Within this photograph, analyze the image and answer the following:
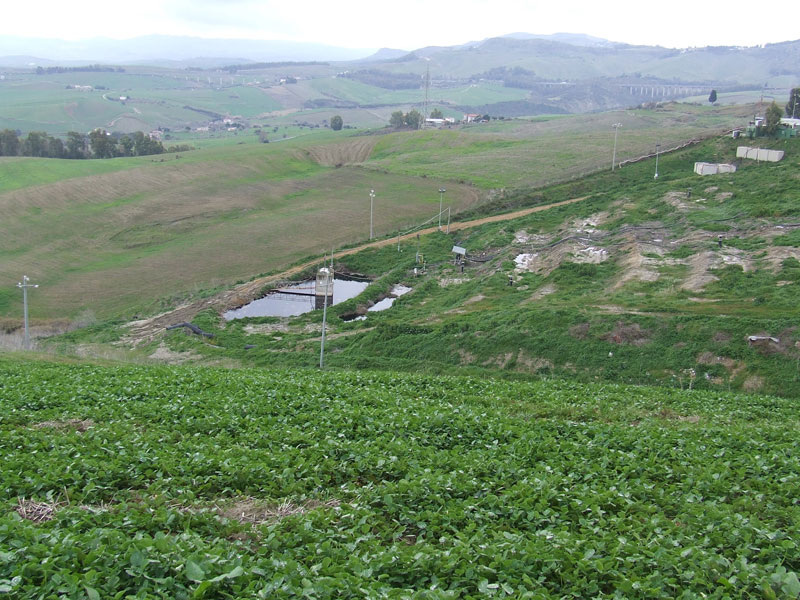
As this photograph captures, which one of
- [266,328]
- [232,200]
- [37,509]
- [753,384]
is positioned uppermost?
[37,509]

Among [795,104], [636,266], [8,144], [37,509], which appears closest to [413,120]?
[795,104]

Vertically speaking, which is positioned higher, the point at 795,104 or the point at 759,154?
the point at 795,104

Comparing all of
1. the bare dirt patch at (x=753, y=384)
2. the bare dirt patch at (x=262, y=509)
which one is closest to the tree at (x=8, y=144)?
the bare dirt patch at (x=753, y=384)

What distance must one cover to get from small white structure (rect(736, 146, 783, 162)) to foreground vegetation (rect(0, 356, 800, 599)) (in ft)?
181

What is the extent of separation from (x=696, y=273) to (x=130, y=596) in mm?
38177

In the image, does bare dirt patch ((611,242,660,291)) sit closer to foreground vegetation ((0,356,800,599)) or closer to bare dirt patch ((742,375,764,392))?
bare dirt patch ((742,375,764,392))

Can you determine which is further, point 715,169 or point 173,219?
point 173,219

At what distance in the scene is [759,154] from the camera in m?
68.8

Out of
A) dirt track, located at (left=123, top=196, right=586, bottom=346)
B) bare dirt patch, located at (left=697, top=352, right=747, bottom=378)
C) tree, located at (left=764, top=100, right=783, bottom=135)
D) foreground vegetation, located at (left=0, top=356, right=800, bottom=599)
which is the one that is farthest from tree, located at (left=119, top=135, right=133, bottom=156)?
bare dirt patch, located at (left=697, top=352, right=747, bottom=378)

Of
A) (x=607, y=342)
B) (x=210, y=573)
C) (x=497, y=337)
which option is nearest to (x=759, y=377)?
(x=607, y=342)

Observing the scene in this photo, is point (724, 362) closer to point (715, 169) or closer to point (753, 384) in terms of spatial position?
point (753, 384)

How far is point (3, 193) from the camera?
3054 inches

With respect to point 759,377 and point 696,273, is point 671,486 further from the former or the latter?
point 696,273

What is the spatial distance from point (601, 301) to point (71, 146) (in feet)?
340
